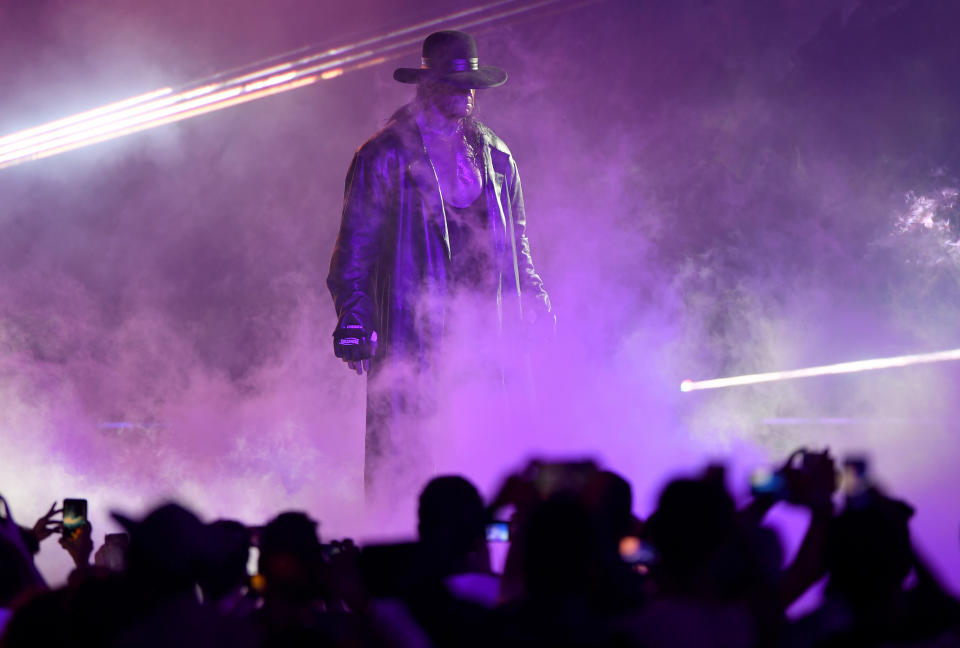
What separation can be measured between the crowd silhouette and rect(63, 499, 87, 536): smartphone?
98 centimetres

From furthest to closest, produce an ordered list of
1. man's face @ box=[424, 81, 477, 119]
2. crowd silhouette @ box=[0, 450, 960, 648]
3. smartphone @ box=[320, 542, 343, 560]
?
man's face @ box=[424, 81, 477, 119]
smartphone @ box=[320, 542, 343, 560]
crowd silhouette @ box=[0, 450, 960, 648]

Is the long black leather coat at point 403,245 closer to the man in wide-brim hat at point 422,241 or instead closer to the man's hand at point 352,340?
the man in wide-brim hat at point 422,241

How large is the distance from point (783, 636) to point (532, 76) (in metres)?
6.04

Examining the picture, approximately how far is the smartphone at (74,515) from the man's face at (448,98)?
2815 mm

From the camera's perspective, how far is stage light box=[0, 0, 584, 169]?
298 inches

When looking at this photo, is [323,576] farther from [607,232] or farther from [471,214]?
[607,232]

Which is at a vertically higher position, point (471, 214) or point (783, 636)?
point (471, 214)

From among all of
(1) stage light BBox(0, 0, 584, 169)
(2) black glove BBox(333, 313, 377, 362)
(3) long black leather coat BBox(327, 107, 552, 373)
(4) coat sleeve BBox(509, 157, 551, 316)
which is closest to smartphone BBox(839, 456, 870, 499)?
(2) black glove BBox(333, 313, 377, 362)

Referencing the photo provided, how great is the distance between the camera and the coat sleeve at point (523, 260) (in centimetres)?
559

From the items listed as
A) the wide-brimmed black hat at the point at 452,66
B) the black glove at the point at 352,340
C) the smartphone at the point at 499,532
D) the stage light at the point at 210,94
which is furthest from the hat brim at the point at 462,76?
the smartphone at the point at 499,532

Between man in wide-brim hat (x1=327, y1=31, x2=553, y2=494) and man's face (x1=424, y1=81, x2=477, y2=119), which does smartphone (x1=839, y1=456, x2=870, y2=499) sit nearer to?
man in wide-brim hat (x1=327, y1=31, x2=553, y2=494)

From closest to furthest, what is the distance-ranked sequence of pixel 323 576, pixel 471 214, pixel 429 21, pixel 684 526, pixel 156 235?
pixel 684 526, pixel 323 576, pixel 471 214, pixel 429 21, pixel 156 235

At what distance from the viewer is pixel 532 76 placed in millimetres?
7559

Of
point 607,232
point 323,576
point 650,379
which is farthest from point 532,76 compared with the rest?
point 323,576
